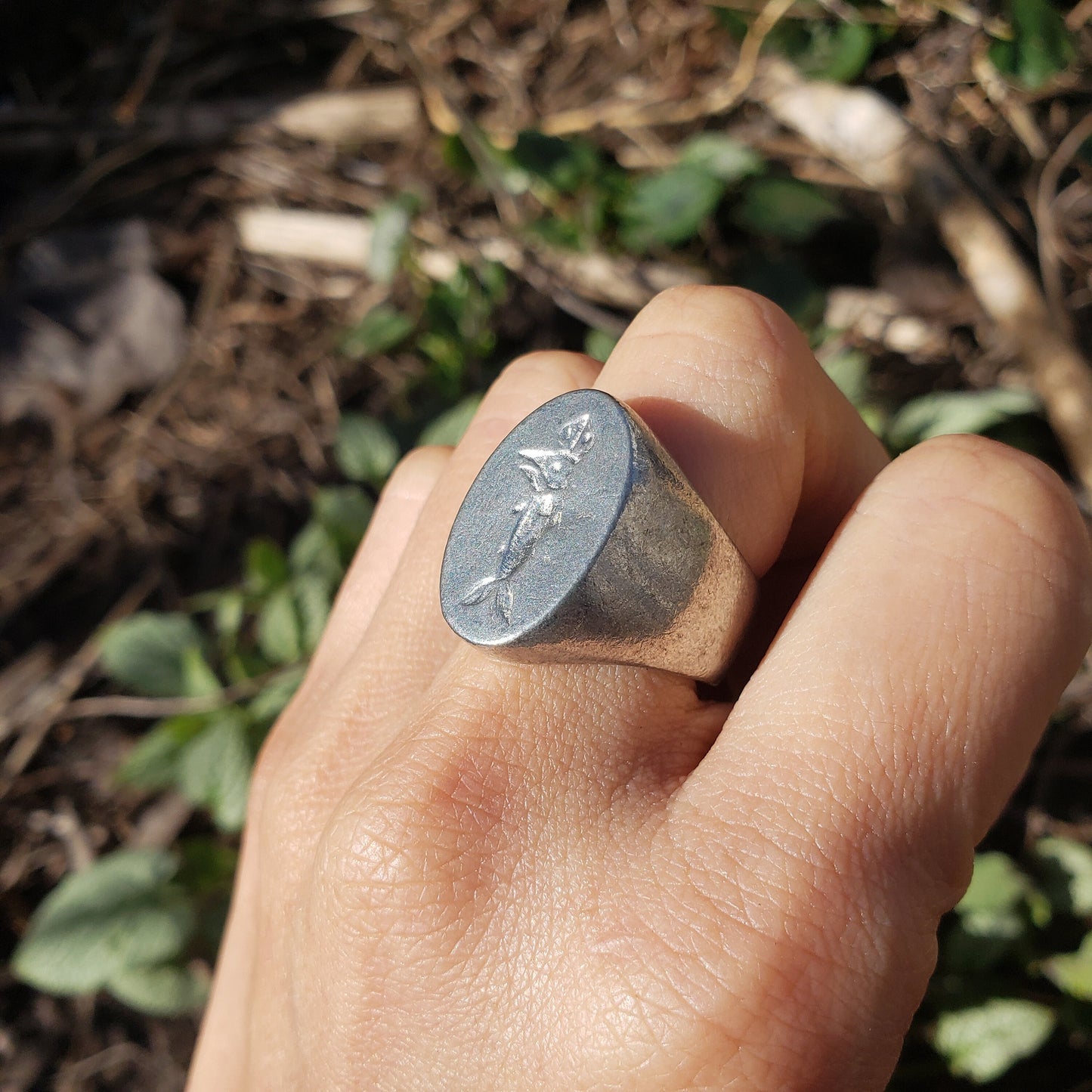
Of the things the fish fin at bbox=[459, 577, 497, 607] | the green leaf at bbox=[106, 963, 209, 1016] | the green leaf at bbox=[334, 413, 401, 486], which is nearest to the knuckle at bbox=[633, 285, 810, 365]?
the fish fin at bbox=[459, 577, 497, 607]

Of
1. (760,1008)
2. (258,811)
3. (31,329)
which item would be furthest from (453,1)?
(760,1008)

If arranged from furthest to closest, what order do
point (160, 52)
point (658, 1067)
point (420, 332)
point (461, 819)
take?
point (160, 52)
point (420, 332)
point (461, 819)
point (658, 1067)

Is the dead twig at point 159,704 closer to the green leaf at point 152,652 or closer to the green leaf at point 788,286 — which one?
the green leaf at point 152,652

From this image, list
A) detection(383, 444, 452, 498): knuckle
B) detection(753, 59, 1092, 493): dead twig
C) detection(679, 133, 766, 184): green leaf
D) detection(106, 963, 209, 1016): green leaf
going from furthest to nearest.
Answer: detection(679, 133, 766, 184): green leaf
detection(106, 963, 209, 1016): green leaf
detection(753, 59, 1092, 493): dead twig
detection(383, 444, 452, 498): knuckle

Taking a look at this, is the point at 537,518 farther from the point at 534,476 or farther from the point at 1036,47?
the point at 1036,47

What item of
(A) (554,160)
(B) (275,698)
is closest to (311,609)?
(B) (275,698)

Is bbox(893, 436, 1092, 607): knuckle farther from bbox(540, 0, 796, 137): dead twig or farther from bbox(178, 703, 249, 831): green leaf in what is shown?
bbox(540, 0, 796, 137): dead twig

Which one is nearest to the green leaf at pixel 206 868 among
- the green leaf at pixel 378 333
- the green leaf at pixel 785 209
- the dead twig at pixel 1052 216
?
the green leaf at pixel 378 333

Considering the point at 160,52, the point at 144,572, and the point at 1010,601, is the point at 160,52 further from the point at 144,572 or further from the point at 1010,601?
the point at 1010,601

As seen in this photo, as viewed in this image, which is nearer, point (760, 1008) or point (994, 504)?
point (760, 1008)
